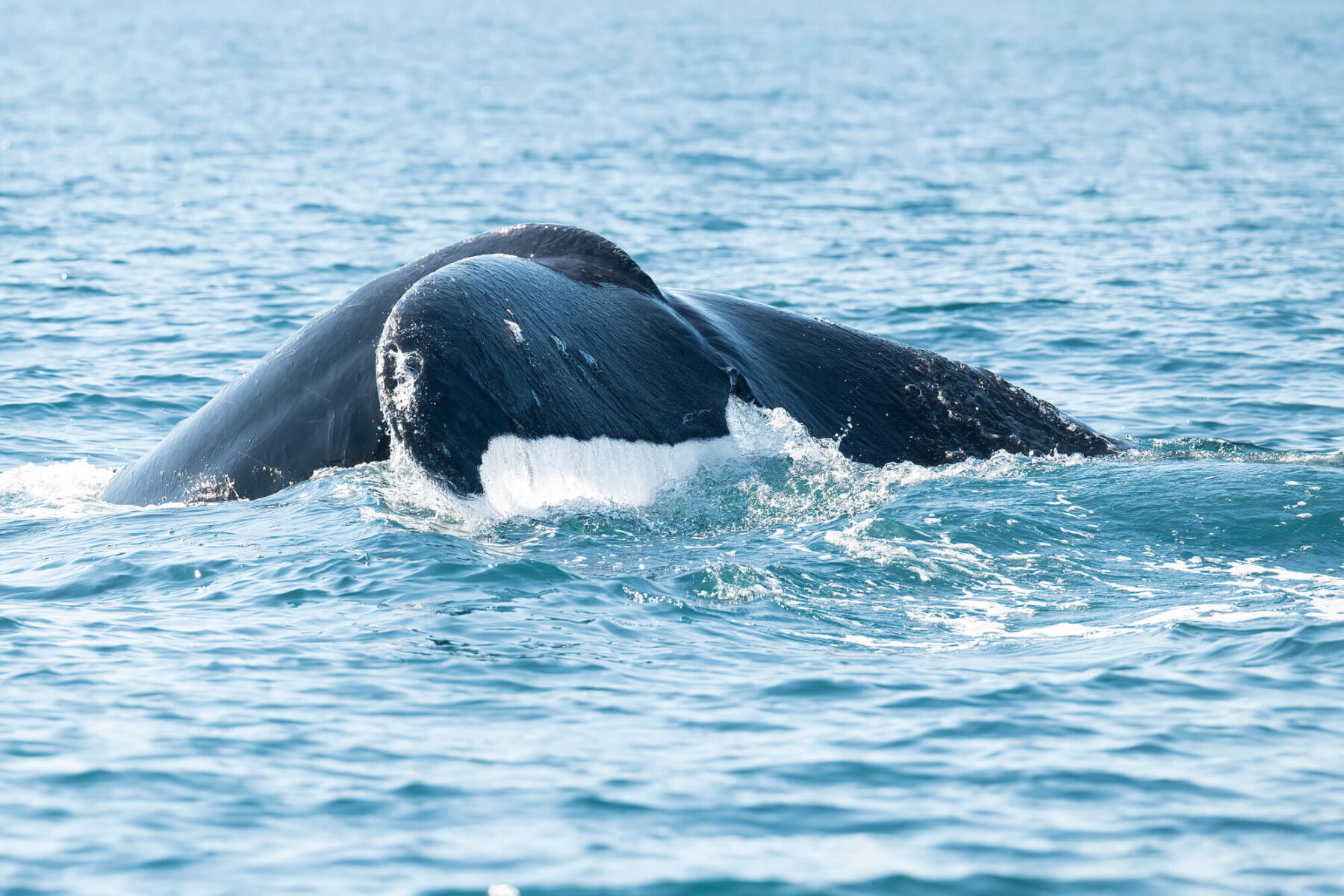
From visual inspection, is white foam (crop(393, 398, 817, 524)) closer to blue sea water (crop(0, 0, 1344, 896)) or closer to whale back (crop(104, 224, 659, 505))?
blue sea water (crop(0, 0, 1344, 896))

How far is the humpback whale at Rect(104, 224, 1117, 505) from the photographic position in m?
7.72

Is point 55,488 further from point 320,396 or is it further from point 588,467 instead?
point 588,467

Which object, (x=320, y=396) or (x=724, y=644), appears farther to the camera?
(x=320, y=396)

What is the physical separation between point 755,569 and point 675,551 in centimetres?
45

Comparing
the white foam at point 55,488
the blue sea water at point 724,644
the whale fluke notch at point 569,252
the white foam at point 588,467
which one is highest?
the whale fluke notch at point 569,252

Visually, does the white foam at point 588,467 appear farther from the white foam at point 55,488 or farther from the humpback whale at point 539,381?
the white foam at point 55,488

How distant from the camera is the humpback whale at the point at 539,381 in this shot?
7.72 m

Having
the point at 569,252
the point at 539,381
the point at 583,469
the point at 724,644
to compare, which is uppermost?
the point at 569,252

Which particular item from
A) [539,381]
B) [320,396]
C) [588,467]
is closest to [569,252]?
[539,381]

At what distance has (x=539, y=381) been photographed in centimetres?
803

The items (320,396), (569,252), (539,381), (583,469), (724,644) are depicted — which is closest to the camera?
(724,644)

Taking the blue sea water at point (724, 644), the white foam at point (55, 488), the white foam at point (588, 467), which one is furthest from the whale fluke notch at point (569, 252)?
the white foam at point (55, 488)

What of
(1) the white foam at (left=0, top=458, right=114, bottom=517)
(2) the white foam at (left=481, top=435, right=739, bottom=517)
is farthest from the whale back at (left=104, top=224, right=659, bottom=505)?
(2) the white foam at (left=481, top=435, right=739, bottom=517)

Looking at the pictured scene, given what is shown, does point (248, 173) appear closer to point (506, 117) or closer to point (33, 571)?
point (506, 117)
